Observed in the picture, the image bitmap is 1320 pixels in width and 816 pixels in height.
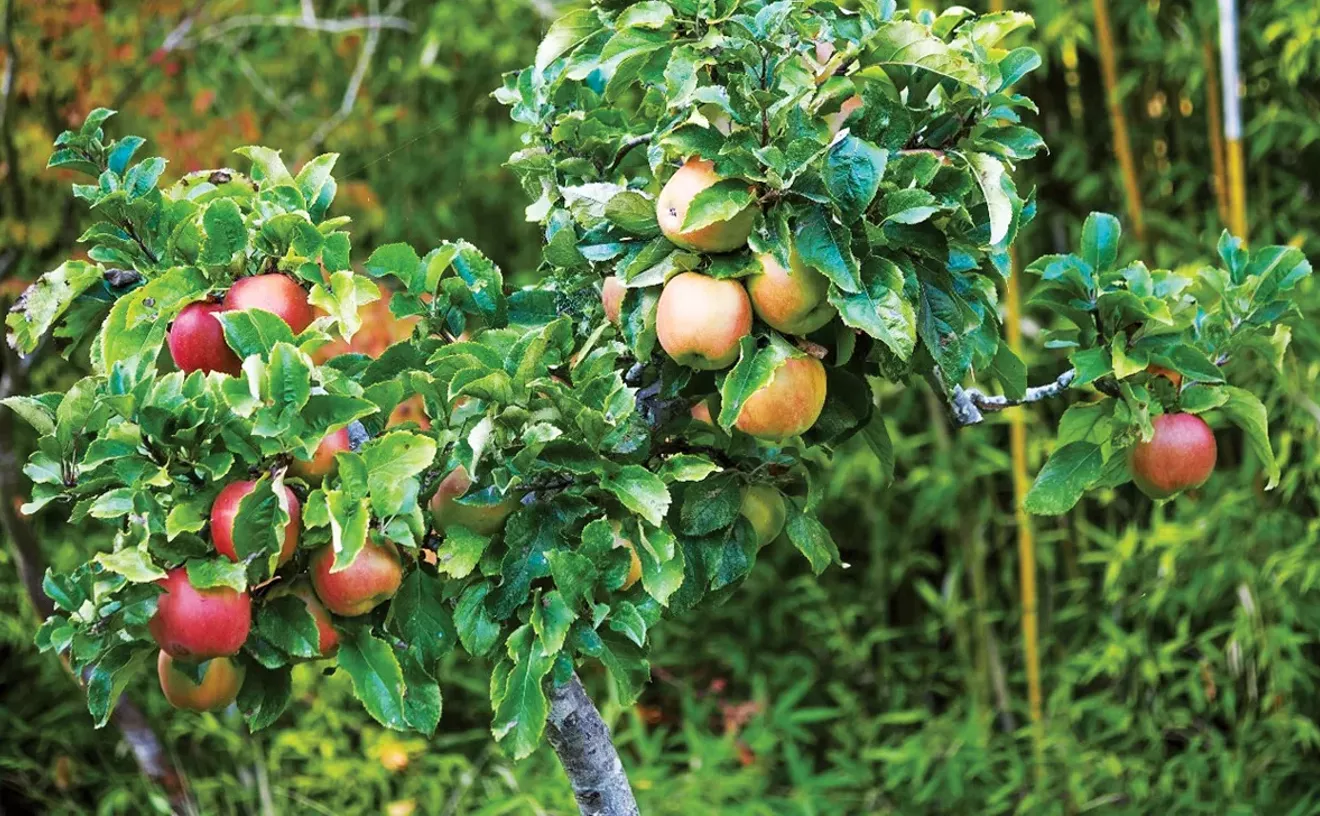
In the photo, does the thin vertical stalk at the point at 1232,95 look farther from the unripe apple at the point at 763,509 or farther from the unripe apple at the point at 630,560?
the unripe apple at the point at 630,560

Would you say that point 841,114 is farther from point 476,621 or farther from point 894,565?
point 894,565

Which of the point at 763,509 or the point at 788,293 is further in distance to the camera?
the point at 763,509

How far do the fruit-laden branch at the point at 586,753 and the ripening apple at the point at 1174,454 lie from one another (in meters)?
0.41

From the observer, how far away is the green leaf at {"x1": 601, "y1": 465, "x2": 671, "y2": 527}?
77 cm

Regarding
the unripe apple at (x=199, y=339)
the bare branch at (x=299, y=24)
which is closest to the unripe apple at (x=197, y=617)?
the unripe apple at (x=199, y=339)

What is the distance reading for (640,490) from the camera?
782mm

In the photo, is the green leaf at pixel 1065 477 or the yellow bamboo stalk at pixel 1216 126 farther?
the yellow bamboo stalk at pixel 1216 126

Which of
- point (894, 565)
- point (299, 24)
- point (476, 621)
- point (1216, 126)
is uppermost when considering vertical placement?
point (476, 621)

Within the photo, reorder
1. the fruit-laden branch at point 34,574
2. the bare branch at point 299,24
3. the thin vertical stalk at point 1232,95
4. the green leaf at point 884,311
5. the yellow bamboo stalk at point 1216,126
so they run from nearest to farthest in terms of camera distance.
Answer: the green leaf at point 884,311 < the thin vertical stalk at point 1232,95 < the fruit-laden branch at point 34,574 < the yellow bamboo stalk at point 1216,126 < the bare branch at point 299,24

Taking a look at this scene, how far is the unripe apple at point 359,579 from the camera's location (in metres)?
0.77

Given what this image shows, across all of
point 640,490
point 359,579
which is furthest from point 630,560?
point 359,579

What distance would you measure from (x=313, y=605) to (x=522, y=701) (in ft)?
0.43

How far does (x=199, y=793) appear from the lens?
6.87ft

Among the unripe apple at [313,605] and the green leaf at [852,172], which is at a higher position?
the green leaf at [852,172]
